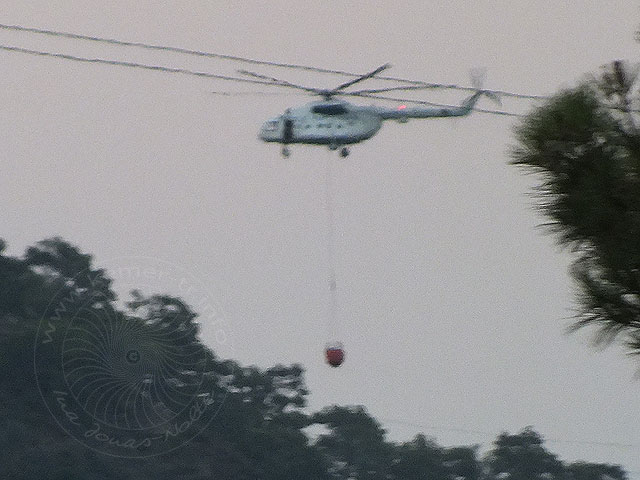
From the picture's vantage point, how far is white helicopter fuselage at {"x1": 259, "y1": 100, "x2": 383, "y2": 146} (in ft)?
76.4

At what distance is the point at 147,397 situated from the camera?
5603 cm

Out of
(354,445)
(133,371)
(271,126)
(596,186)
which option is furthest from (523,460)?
(596,186)

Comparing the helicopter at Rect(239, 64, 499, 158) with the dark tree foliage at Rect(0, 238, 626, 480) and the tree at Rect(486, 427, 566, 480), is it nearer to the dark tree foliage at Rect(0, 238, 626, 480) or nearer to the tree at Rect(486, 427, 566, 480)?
the dark tree foliage at Rect(0, 238, 626, 480)

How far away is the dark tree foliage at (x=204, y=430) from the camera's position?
54062 mm

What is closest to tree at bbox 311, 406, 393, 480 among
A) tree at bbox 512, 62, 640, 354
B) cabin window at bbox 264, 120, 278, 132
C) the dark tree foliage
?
the dark tree foliage

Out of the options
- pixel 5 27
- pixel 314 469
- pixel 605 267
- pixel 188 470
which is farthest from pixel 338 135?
pixel 314 469

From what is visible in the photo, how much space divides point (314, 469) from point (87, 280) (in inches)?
530

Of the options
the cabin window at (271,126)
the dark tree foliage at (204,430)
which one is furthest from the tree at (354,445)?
the cabin window at (271,126)

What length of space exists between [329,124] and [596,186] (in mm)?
15316

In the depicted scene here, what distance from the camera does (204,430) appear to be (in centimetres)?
5803

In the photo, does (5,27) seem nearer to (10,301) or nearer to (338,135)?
(338,135)

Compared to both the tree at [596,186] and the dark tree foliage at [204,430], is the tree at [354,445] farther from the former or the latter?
the tree at [596,186]

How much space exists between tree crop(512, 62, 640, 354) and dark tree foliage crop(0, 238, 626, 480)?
150ft

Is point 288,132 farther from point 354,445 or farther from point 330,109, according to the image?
point 354,445
